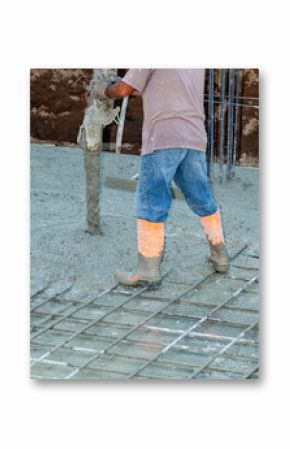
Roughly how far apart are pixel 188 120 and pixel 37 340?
95cm

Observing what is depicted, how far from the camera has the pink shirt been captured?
177 inches

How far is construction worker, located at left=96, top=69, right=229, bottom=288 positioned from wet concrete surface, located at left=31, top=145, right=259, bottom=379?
34 millimetres

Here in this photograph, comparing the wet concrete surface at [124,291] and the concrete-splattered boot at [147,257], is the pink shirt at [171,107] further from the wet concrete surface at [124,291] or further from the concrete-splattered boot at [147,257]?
the concrete-splattered boot at [147,257]

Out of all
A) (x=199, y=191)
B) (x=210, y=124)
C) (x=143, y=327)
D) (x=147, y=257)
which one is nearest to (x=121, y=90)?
(x=210, y=124)

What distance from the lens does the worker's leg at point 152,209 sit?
Answer: 455cm

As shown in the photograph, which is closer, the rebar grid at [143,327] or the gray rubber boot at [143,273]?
the rebar grid at [143,327]

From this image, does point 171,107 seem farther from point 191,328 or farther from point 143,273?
point 191,328

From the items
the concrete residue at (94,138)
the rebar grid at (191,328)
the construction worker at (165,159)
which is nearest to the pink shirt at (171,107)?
the construction worker at (165,159)

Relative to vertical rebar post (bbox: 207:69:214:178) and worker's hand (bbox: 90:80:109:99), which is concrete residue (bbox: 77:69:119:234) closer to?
worker's hand (bbox: 90:80:109:99)

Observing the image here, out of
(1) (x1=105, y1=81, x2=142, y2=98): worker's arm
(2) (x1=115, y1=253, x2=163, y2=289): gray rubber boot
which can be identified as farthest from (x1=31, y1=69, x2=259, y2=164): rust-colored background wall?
(2) (x1=115, y1=253, x2=163, y2=289): gray rubber boot

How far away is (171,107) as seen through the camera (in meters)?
4.52

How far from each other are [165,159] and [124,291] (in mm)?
506
